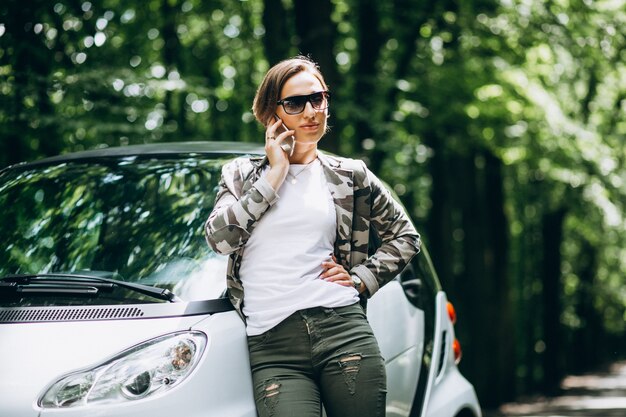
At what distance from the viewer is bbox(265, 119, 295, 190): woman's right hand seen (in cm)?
331

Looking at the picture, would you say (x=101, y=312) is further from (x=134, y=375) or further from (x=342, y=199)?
(x=342, y=199)

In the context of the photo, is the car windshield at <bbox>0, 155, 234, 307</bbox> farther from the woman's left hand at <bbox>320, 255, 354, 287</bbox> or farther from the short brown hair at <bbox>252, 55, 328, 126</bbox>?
the short brown hair at <bbox>252, 55, 328, 126</bbox>

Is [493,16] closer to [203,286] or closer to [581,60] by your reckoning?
[581,60]

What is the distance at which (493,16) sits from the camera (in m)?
12.5

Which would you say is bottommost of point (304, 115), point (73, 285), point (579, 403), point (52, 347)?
point (579, 403)

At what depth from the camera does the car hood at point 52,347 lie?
3.03m

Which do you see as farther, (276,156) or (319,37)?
(319,37)

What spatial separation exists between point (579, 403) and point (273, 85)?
19389mm

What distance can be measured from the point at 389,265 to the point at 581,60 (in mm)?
9847

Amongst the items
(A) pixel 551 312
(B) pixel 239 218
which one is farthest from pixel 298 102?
(A) pixel 551 312

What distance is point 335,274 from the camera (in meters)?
3.36

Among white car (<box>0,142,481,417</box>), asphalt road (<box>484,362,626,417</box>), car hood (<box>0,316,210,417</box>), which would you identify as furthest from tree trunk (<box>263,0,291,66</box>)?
asphalt road (<box>484,362,626,417</box>)

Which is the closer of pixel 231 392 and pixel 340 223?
pixel 231 392

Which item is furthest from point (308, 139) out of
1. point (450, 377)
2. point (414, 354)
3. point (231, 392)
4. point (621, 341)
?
point (621, 341)
